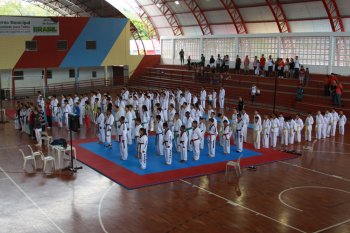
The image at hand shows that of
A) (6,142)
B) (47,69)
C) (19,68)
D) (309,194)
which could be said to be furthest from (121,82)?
(309,194)

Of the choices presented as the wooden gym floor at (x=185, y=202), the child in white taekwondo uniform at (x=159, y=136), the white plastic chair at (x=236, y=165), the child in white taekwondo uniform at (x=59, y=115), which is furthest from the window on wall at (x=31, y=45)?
the white plastic chair at (x=236, y=165)

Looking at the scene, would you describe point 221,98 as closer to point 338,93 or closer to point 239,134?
point 338,93

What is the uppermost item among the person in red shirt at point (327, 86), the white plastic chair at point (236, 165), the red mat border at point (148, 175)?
the person in red shirt at point (327, 86)

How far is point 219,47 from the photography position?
37.2m

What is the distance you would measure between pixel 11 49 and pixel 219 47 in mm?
16757

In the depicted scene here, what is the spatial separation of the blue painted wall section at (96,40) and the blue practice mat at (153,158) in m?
17.8

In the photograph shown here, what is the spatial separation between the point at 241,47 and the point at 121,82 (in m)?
11.4

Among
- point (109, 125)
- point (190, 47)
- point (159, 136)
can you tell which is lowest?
point (159, 136)

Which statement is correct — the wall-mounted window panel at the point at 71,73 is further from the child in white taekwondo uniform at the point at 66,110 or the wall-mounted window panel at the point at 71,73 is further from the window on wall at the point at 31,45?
the child in white taekwondo uniform at the point at 66,110

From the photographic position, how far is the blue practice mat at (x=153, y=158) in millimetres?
15086

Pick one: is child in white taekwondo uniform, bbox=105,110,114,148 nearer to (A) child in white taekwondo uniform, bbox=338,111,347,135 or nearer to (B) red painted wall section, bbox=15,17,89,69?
(A) child in white taekwondo uniform, bbox=338,111,347,135

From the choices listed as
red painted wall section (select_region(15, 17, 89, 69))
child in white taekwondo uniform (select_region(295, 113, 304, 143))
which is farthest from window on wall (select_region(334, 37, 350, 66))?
red painted wall section (select_region(15, 17, 89, 69))

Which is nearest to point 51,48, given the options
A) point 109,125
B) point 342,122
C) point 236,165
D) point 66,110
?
point 66,110

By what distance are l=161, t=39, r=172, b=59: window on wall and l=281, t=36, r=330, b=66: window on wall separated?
13.5 meters
